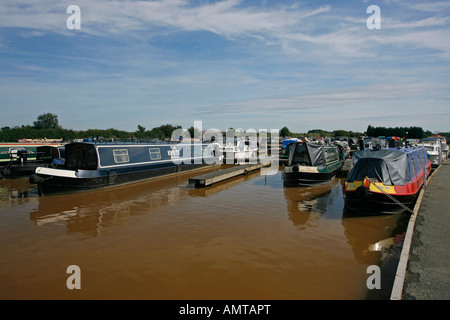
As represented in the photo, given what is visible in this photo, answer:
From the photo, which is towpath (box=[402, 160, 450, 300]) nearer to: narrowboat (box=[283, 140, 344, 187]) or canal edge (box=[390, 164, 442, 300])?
canal edge (box=[390, 164, 442, 300])

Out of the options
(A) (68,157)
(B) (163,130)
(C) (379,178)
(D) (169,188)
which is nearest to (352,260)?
(C) (379,178)

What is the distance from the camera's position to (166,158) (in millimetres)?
21438

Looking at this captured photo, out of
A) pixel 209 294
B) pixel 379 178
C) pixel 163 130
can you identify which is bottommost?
pixel 209 294

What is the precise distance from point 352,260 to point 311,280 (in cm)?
166

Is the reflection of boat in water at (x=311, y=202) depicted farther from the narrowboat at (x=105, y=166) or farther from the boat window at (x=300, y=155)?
the narrowboat at (x=105, y=166)

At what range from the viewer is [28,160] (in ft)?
70.4

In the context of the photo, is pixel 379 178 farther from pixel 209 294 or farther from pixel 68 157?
pixel 68 157

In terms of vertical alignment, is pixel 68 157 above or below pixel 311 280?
above

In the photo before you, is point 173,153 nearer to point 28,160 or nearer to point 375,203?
point 28,160

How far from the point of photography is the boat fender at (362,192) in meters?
→ 10.2

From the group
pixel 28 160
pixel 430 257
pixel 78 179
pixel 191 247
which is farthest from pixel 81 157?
pixel 430 257

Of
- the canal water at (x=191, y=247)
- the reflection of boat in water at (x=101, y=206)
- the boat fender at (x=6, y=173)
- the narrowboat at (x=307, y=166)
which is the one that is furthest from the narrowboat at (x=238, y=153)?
the boat fender at (x=6, y=173)

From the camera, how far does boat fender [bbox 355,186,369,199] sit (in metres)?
10.2

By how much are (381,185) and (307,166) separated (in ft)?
22.0
